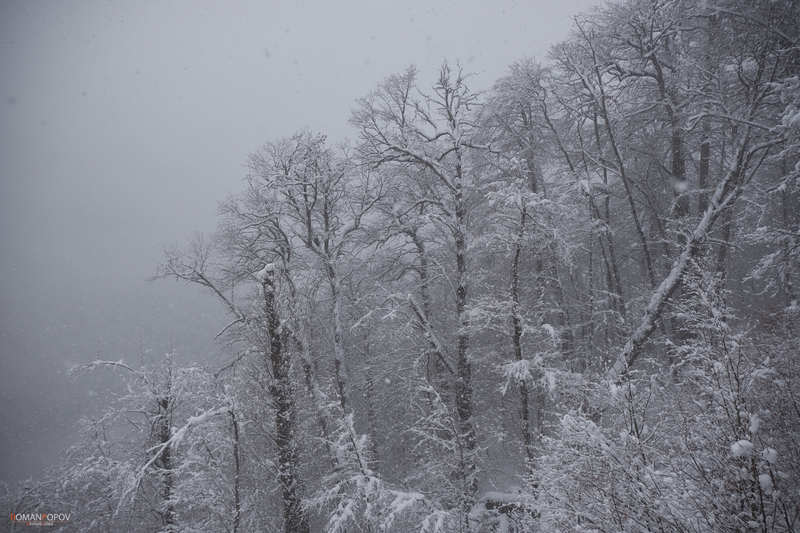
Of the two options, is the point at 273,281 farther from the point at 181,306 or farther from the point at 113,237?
the point at 113,237

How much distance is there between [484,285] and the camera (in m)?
9.13

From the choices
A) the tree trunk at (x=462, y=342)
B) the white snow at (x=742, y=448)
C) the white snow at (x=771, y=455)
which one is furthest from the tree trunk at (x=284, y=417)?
the white snow at (x=771, y=455)

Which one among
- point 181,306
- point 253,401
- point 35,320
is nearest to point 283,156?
point 253,401

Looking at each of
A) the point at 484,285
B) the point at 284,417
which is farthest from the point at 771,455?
the point at 284,417

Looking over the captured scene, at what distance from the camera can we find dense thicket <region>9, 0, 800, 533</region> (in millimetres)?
6395

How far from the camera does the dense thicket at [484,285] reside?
6395 mm

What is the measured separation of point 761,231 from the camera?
759 cm

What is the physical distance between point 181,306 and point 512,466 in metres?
77.4

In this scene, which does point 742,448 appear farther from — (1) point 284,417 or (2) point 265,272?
(2) point 265,272

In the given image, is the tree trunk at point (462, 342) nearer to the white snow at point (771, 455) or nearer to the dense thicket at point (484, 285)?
the dense thicket at point (484, 285)

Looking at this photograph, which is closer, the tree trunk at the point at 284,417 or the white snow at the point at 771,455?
Result: the white snow at the point at 771,455

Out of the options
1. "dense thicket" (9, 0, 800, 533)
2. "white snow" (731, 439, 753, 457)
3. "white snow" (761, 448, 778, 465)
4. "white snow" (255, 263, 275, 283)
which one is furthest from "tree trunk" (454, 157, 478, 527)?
"white snow" (761, 448, 778, 465)

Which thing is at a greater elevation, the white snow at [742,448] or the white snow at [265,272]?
the white snow at [265,272]

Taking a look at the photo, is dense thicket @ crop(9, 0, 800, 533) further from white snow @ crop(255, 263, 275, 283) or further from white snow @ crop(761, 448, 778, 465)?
white snow @ crop(761, 448, 778, 465)
